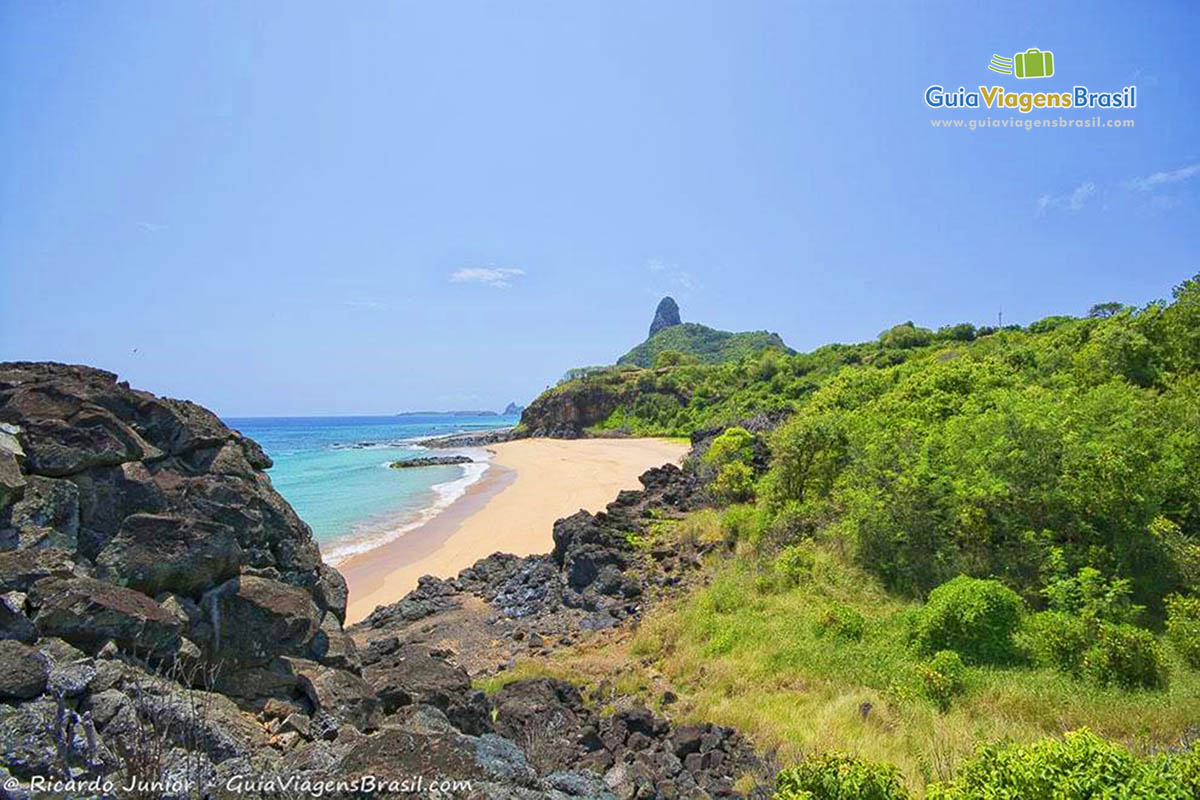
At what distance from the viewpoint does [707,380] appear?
84875mm

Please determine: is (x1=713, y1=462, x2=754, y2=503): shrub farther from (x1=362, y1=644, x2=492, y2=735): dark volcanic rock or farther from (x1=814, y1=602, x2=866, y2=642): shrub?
(x1=362, y1=644, x2=492, y2=735): dark volcanic rock

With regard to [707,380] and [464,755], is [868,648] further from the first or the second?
[707,380]

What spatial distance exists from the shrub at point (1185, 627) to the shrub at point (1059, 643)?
1203 millimetres

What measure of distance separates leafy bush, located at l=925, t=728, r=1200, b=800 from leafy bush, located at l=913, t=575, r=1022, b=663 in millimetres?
5287

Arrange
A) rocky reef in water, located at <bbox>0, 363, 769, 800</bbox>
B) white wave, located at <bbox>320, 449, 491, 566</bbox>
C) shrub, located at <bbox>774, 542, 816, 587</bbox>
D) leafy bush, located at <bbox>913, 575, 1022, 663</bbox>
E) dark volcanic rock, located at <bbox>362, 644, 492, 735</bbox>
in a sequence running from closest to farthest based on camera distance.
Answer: rocky reef in water, located at <bbox>0, 363, 769, 800</bbox> < dark volcanic rock, located at <bbox>362, 644, 492, 735</bbox> < leafy bush, located at <bbox>913, 575, 1022, 663</bbox> < shrub, located at <bbox>774, 542, 816, 587</bbox> < white wave, located at <bbox>320, 449, 491, 566</bbox>

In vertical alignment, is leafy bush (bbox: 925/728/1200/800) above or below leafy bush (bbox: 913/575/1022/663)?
above

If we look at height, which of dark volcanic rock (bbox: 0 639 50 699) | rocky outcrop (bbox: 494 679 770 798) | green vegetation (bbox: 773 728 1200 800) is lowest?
rocky outcrop (bbox: 494 679 770 798)

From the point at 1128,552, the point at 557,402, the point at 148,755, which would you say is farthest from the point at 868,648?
the point at 557,402

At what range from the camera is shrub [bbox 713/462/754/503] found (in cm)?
2162

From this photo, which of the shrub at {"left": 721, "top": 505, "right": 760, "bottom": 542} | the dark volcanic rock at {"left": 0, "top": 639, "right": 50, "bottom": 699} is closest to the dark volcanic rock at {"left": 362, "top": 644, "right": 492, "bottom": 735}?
the dark volcanic rock at {"left": 0, "top": 639, "right": 50, "bottom": 699}

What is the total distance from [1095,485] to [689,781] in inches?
372

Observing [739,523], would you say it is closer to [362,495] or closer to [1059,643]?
[1059,643]

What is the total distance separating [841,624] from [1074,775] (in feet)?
22.2

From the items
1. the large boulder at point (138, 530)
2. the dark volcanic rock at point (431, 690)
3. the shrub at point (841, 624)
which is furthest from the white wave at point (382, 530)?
the shrub at point (841, 624)
